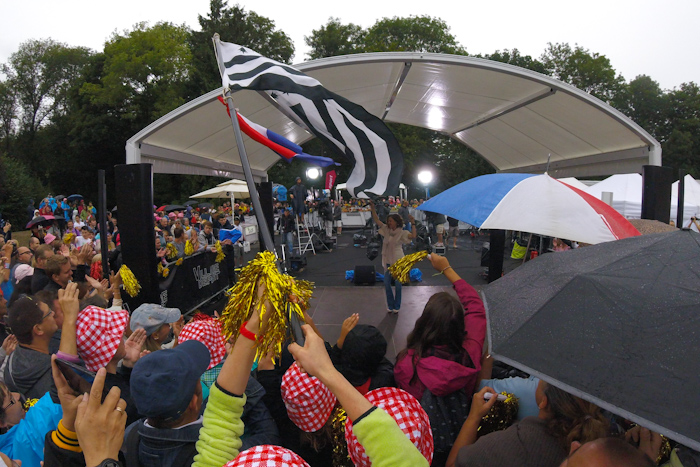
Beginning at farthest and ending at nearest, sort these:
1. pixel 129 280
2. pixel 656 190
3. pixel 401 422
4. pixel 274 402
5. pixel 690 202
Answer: pixel 690 202, pixel 656 190, pixel 129 280, pixel 274 402, pixel 401 422

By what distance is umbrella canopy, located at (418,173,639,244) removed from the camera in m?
2.78

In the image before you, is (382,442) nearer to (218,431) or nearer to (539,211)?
(218,431)

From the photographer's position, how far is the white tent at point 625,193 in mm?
10492

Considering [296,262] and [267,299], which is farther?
[296,262]

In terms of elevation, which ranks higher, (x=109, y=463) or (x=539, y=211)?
(x=539, y=211)

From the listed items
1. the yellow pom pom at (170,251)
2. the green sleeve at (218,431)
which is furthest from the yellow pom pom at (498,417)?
the yellow pom pom at (170,251)

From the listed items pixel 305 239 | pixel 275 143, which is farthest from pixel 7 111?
pixel 275 143

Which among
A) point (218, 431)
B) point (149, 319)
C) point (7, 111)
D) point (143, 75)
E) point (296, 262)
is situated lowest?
point (296, 262)

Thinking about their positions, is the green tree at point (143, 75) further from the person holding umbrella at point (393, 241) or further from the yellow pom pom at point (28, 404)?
the yellow pom pom at point (28, 404)

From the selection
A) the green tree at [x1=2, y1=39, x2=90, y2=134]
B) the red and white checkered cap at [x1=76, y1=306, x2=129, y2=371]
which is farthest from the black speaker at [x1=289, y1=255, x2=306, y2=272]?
the green tree at [x1=2, y1=39, x2=90, y2=134]

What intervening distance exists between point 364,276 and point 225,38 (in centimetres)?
3041

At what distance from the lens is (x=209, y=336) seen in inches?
104

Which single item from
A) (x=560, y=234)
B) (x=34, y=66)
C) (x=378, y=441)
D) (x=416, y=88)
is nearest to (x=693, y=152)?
(x=416, y=88)

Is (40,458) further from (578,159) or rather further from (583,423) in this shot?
(578,159)
